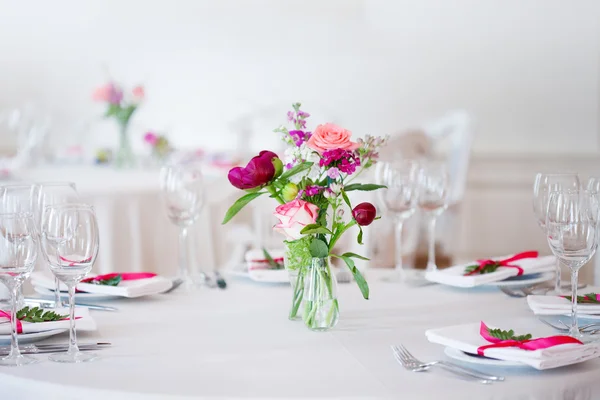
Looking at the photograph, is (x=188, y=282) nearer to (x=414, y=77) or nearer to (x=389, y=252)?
(x=389, y=252)

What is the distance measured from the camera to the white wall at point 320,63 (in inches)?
213

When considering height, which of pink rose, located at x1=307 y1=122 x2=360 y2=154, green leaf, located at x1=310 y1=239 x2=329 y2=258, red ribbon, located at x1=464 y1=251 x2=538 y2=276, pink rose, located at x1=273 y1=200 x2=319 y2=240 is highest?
pink rose, located at x1=307 y1=122 x2=360 y2=154

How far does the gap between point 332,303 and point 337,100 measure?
4.54 meters

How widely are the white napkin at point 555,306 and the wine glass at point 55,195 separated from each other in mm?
861

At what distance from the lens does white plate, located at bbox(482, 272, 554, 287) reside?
166 cm

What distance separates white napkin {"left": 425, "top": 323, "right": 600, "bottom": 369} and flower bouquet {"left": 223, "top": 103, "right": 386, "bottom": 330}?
18 centimetres

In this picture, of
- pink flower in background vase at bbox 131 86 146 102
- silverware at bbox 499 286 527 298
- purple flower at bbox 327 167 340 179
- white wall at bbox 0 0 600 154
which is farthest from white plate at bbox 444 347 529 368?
white wall at bbox 0 0 600 154

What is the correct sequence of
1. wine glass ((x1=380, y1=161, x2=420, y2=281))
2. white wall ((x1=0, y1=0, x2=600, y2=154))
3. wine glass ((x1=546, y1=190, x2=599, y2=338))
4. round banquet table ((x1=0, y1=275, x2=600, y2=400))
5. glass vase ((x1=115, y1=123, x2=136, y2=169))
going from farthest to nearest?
white wall ((x1=0, y1=0, x2=600, y2=154))
glass vase ((x1=115, y1=123, x2=136, y2=169))
wine glass ((x1=380, y1=161, x2=420, y2=281))
wine glass ((x1=546, y1=190, x2=599, y2=338))
round banquet table ((x1=0, y1=275, x2=600, y2=400))

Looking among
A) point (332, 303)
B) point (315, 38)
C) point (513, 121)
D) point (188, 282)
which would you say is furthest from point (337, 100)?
point (332, 303)

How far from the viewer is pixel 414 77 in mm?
5699

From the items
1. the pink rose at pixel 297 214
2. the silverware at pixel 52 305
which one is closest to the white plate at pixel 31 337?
the silverware at pixel 52 305

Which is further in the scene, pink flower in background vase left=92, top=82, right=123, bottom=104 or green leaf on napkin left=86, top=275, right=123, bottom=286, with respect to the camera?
pink flower in background vase left=92, top=82, right=123, bottom=104

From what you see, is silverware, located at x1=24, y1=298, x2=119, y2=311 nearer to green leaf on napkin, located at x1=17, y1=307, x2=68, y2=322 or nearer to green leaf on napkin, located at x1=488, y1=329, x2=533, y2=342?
green leaf on napkin, located at x1=17, y1=307, x2=68, y2=322

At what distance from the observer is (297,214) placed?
129 centimetres
